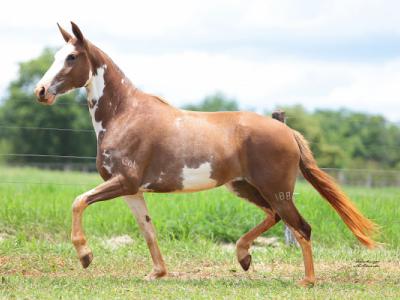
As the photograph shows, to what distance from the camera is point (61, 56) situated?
7.70 m

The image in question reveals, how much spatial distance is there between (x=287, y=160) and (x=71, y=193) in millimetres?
6089

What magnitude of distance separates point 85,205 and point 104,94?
3.98ft

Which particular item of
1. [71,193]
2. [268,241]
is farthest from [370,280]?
[71,193]

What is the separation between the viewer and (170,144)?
771cm

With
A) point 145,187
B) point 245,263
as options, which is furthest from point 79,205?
point 245,263

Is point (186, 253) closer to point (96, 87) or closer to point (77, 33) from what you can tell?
point (96, 87)

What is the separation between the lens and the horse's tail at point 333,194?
317 inches

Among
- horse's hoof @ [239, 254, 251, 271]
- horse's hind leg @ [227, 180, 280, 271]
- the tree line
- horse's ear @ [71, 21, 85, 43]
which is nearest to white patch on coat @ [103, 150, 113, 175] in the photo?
horse's ear @ [71, 21, 85, 43]

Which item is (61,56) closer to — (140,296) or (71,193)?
(140,296)

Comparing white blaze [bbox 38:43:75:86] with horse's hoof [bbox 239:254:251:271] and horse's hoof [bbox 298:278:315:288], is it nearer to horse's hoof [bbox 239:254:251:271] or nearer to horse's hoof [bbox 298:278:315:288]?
horse's hoof [bbox 239:254:251:271]

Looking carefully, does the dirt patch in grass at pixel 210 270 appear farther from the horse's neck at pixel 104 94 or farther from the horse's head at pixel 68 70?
the horse's head at pixel 68 70

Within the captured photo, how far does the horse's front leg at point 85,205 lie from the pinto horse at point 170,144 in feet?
0.04

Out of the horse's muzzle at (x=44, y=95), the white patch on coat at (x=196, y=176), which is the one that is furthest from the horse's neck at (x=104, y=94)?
the white patch on coat at (x=196, y=176)

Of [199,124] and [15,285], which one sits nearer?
[15,285]
